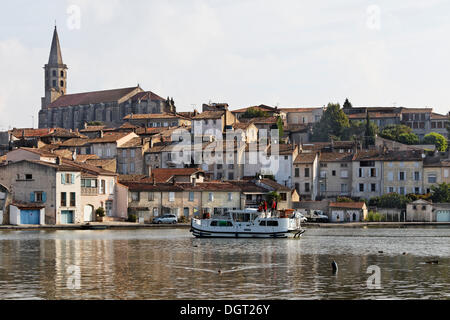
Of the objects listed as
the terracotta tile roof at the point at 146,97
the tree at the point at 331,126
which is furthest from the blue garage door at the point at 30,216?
the terracotta tile roof at the point at 146,97

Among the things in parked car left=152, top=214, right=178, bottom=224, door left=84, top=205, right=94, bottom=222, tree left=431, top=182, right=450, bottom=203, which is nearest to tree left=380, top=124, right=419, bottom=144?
tree left=431, top=182, right=450, bottom=203

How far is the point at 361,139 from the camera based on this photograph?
462ft

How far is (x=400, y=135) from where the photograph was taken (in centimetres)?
14412

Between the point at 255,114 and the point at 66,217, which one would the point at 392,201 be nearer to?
the point at 66,217

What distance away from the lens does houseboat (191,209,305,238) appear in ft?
227

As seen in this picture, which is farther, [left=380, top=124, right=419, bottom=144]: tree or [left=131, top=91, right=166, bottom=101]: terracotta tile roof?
[left=131, top=91, right=166, bottom=101]: terracotta tile roof

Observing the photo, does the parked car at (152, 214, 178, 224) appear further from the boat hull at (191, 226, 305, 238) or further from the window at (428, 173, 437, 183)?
the window at (428, 173, 437, 183)

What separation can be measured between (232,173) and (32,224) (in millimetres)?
36807

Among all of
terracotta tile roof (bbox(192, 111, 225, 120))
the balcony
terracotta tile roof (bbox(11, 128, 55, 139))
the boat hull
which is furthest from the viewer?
terracotta tile roof (bbox(11, 128, 55, 139))

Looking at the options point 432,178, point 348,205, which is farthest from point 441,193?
point 348,205

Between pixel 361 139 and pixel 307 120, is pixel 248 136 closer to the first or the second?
pixel 361 139

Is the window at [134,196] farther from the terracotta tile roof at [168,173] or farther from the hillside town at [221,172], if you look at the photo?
the terracotta tile roof at [168,173]

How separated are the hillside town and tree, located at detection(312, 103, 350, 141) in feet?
0.63

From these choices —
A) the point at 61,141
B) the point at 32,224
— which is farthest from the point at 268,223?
the point at 61,141
